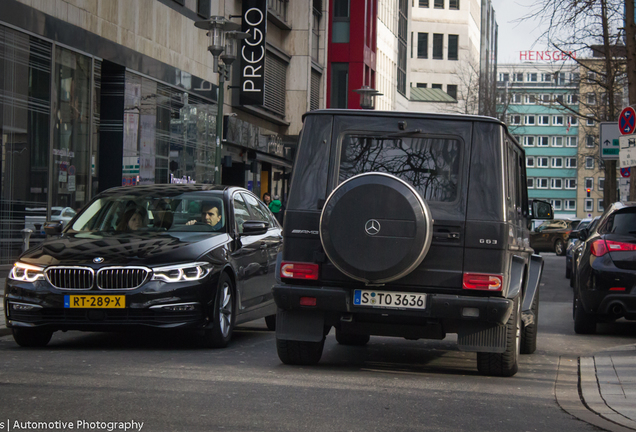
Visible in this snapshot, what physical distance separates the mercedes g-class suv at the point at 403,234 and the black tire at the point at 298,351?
90 millimetres

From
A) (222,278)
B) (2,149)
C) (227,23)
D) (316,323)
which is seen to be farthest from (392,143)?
(227,23)

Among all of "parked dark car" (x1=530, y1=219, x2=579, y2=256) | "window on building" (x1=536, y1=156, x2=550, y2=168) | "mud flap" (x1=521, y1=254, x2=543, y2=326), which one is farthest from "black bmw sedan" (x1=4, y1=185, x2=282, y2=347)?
"window on building" (x1=536, y1=156, x2=550, y2=168)

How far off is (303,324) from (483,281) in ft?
5.01

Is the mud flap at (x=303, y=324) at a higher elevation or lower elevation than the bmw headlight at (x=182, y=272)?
lower

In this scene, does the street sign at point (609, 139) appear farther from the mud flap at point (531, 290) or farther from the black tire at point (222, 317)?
the black tire at point (222, 317)

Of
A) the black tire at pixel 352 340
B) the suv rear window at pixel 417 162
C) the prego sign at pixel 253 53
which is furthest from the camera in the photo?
the prego sign at pixel 253 53

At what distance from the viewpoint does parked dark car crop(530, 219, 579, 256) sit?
148 feet

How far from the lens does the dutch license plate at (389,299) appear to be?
802 cm

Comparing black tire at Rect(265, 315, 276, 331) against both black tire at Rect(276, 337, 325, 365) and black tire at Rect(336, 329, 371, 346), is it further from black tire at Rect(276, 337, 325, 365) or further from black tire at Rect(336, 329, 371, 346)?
black tire at Rect(276, 337, 325, 365)

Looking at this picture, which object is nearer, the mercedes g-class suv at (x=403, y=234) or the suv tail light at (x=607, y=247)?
the mercedes g-class suv at (x=403, y=234)

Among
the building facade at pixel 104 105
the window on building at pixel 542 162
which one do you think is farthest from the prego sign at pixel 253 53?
the window on building at pixel 542 162

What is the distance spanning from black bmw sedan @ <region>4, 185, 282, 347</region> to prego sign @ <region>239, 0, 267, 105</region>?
70.6 ft

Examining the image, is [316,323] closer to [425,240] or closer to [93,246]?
[425,240]

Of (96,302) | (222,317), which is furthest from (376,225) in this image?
(96,302)
